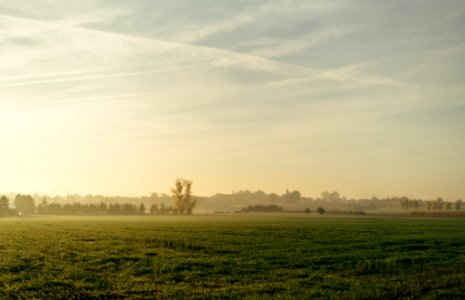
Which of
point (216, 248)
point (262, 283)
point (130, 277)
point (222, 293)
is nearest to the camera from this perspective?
point (222, 293)

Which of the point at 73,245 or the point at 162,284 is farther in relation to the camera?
the point at 73,245

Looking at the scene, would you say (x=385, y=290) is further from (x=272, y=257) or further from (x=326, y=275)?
(x=272, y=257)

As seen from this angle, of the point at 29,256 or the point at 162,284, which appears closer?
the point at 162,284

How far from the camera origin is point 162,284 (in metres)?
28.7

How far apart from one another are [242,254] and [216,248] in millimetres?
5091

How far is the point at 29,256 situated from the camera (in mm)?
39750

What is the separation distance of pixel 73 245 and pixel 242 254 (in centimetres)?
1866

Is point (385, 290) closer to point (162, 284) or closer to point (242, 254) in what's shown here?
point (162, 284)

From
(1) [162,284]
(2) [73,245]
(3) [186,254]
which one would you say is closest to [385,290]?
(1) [162,284]

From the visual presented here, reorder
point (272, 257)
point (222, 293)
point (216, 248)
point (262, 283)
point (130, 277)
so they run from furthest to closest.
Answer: point (216, 248), point (272, 257), point (130, 277), point (262, 283), point (222, 293)

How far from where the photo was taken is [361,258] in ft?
127

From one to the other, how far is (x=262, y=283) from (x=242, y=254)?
503 inches

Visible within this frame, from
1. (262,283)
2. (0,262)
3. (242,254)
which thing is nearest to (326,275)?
(262,283)

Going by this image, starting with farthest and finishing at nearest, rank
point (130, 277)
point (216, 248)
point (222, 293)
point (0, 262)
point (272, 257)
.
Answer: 1. point (216, 248)
2. point (272, 257)
3. point (0, 262)
4. point (130, 277)
5. point (222, 293)
